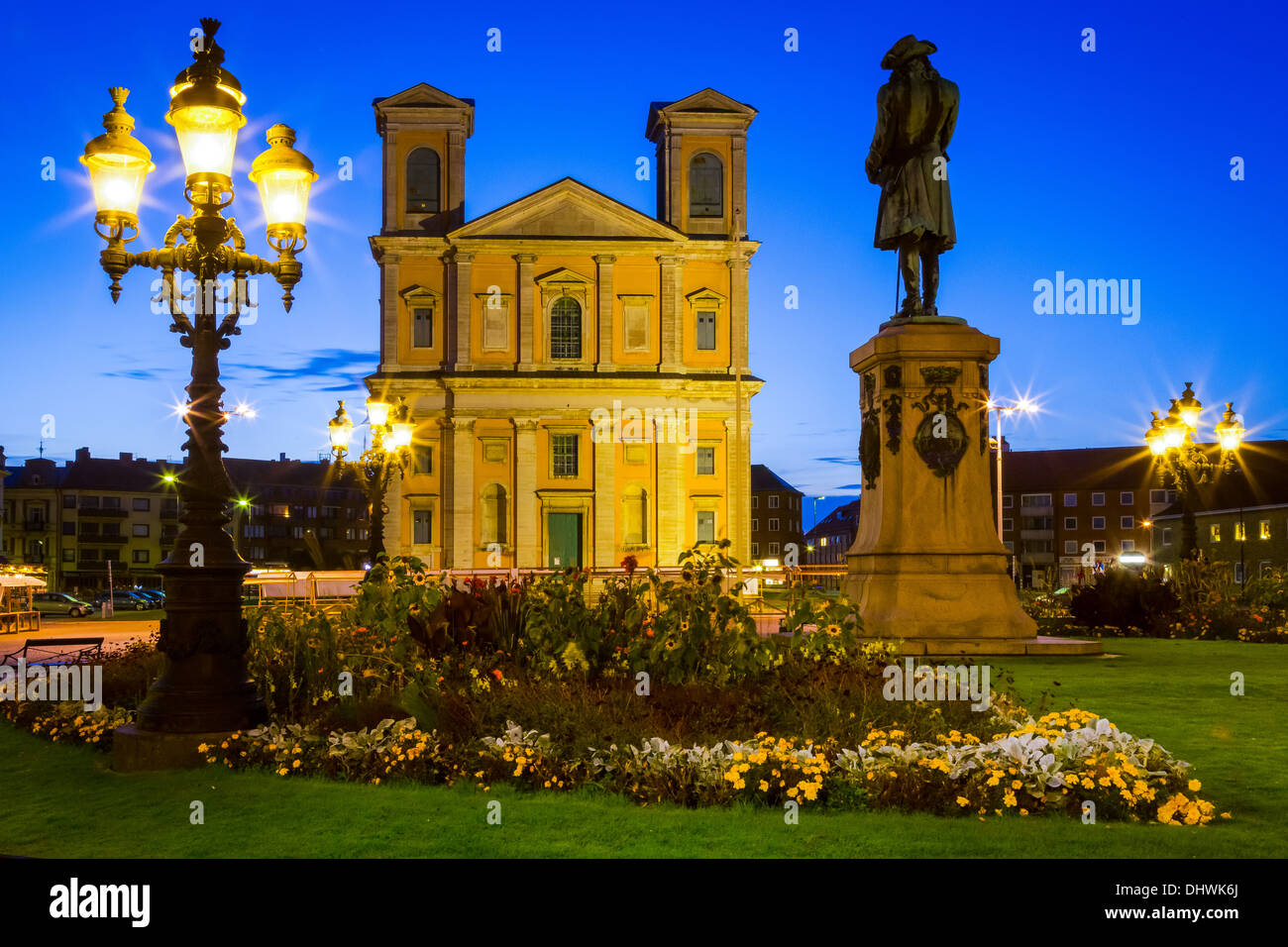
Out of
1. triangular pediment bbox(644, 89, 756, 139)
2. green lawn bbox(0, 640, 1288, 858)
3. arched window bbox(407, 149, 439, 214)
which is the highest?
triangular pediment bbox(644, 89, 756, 139)

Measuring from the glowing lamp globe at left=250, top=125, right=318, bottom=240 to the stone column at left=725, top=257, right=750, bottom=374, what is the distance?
48.7m

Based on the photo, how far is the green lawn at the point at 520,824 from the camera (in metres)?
5.76

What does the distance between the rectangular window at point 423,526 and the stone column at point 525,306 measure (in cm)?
920

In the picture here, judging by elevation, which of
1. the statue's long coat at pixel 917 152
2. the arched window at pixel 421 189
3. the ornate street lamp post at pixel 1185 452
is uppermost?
the arched window at pixel 421 189

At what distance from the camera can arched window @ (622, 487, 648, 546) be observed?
57.0 m

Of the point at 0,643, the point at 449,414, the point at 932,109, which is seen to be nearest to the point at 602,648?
the point at 932,109

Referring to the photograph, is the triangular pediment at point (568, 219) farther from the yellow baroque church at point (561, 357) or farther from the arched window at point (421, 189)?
the arched window at point (421, 189)

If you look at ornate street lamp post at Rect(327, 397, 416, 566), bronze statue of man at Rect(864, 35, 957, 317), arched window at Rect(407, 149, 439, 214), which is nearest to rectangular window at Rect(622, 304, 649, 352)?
arched window at Rect(407, 149, 439, 214)

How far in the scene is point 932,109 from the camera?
48.3ft

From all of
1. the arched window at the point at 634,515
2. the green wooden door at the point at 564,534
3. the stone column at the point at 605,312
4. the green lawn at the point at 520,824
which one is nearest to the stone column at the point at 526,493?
the green wooden door at the point at 564,534

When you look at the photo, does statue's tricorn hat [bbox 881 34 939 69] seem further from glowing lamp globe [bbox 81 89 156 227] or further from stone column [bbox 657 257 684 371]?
stone column [bbox 657 257 684 371]
